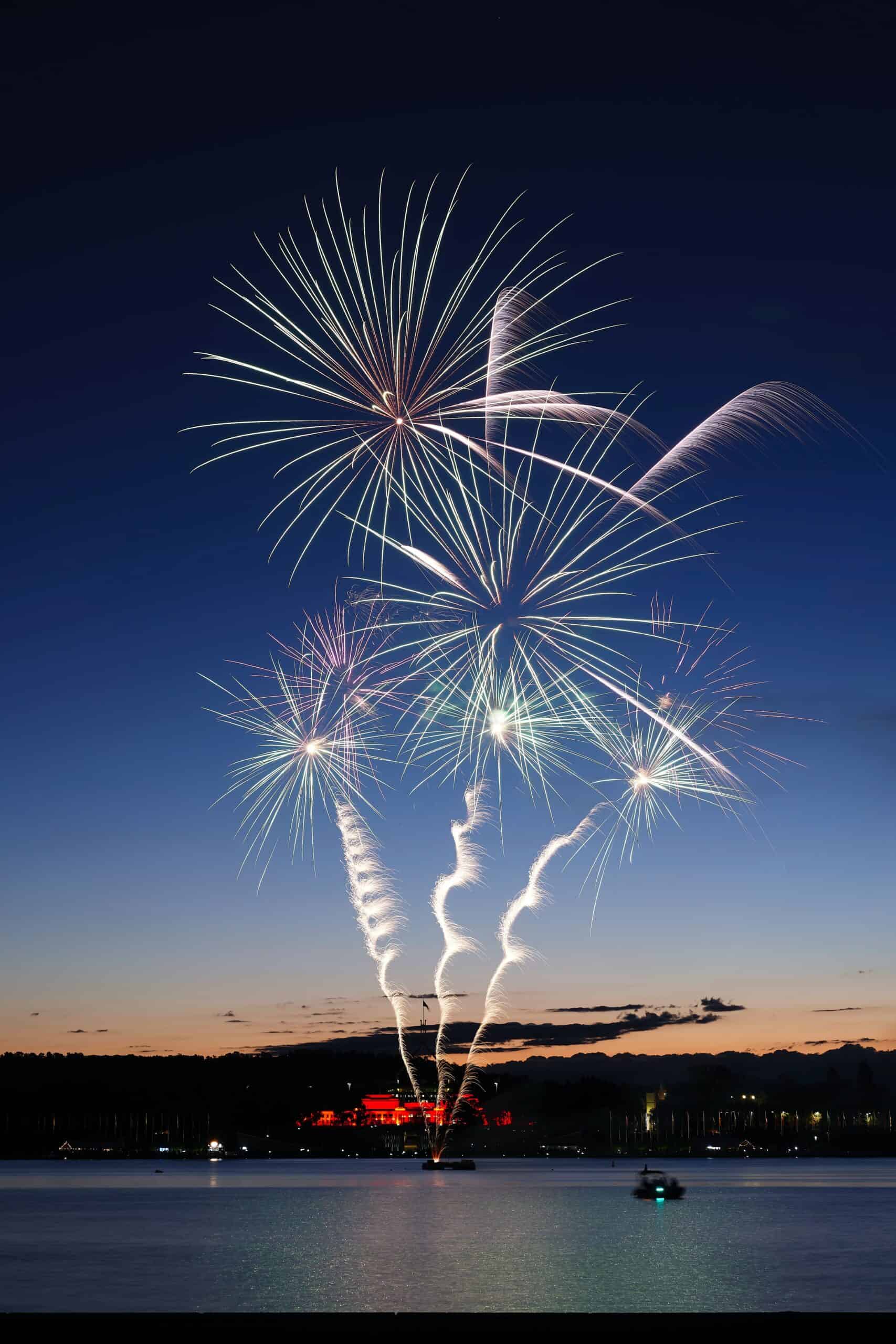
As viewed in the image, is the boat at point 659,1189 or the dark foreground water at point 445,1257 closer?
the dark foreground water at point 445,1257

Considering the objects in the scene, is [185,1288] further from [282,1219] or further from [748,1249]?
[282,1219]

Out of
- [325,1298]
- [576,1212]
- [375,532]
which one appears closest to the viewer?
[375,532]

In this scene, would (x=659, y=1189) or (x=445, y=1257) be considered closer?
(x=445, y=1257)

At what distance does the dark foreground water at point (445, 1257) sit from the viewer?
4966 cm

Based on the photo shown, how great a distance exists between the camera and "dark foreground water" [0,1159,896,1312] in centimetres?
4966

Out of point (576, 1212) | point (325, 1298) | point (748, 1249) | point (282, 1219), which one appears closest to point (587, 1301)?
point (325, 1298)

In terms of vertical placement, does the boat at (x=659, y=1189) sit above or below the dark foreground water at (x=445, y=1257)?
below

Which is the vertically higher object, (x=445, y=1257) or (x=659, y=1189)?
(x=445, y=1257)

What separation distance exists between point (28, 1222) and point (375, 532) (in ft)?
304

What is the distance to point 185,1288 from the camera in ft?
174

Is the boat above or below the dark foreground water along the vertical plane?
below

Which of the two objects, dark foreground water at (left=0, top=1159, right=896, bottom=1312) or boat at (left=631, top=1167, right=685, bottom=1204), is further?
boat at (left=631, top=1167, right=685, bottom=1204)

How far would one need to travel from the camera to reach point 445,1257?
70312 mm
